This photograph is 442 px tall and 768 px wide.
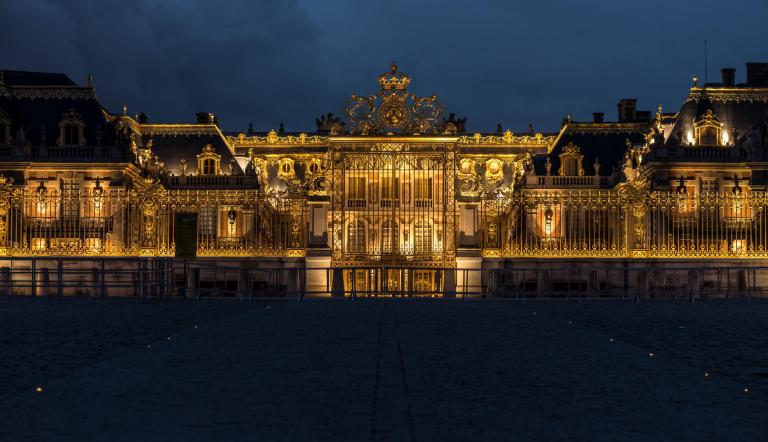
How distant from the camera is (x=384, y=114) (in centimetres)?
3309

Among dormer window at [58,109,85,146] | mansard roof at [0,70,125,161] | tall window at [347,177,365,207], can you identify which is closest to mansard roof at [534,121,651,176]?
tall window at [347,177,365,207]

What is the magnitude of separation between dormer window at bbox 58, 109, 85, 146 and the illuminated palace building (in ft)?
0.23

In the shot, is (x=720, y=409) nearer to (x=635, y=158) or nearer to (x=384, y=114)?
(x=384, y=114)

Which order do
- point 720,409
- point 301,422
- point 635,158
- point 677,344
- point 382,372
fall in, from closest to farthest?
point 301,422, point 720,409, point 382,372, point 677,344, point 635,158

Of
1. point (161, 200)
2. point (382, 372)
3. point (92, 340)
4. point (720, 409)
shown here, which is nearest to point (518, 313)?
point (92, 340)

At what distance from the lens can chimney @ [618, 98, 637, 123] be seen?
217ft

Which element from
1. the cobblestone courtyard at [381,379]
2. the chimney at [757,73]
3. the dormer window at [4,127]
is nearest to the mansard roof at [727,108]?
the chimney at [757,73]

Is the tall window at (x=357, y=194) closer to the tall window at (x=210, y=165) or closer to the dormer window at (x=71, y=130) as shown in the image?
the tall window at (x=210, y=165)

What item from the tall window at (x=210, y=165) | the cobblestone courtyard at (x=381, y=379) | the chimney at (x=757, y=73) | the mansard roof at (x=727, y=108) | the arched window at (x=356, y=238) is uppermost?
the chimney at (x=757, y=73)

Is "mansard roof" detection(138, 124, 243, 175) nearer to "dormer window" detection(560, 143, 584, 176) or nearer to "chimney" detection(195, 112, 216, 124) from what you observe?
"chimney" detection(195, 112, 216, 124)

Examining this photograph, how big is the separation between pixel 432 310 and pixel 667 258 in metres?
12.6

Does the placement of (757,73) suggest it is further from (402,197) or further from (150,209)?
(150,209)

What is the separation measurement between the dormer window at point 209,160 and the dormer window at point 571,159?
785 inches

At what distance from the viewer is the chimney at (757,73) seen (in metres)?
57.2
